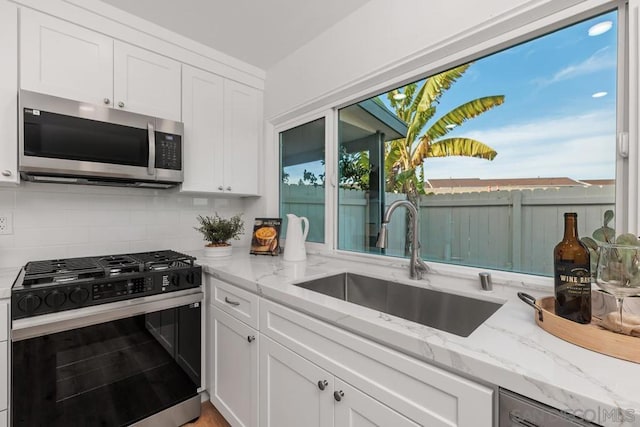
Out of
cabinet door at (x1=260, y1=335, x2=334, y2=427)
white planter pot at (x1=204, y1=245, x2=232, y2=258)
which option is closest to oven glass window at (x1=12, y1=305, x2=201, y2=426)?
white planter pot at (x1=204, y1=245, x2=232, y2=258)

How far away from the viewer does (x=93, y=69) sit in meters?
1.72

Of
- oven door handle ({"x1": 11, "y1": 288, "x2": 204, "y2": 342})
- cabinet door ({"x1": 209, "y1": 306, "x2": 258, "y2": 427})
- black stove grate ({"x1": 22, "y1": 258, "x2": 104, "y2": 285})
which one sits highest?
black stove grate ({"x1": 22, "y1": 258, "x2": 104, "y2": 285})

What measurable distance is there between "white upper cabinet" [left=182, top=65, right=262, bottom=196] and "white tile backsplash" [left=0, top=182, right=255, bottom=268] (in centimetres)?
29

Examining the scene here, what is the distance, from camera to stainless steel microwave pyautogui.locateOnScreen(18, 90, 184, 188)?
1.49m

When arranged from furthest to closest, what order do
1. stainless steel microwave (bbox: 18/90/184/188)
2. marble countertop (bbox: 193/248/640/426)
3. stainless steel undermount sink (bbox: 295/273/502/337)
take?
stainless steel microwave (bbox: 18/90/184/188) < stainless steel undermount sink (bbox: 295/273/502/337) < marble countertop (bbox: 193/248/640/426)

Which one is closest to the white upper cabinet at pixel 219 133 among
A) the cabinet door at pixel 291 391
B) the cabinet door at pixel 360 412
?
the cabinet door at pixel 291 391

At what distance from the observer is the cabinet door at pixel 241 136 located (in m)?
2.32

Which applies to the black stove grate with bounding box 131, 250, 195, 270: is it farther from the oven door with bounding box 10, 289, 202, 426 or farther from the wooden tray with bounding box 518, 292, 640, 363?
the wooden tray with bounding box 518, 292, 640, 363

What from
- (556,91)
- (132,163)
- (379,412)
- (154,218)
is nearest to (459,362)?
(379,412)

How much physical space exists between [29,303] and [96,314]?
250mm

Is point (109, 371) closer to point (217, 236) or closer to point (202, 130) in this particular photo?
point (217, 236)

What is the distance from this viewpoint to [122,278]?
1.47 meters

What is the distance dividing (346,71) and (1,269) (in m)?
2.28

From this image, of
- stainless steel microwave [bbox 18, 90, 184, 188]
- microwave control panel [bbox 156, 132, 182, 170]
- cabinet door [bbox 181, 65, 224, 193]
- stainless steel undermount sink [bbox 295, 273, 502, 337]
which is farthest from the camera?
cabinet door [bbox 181, 65, 224, 193]
